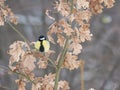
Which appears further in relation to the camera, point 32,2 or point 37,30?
point 32,2

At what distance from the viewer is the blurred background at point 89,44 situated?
341 centimetres

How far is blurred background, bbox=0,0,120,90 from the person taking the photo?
3.41 meters

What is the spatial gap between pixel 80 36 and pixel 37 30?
2.25 meters

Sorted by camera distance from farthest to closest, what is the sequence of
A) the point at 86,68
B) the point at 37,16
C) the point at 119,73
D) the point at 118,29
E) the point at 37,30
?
the point at 118,29 → the point at 37,16 → the point at 86,68 → the point at 119,73 → the point at 37,30

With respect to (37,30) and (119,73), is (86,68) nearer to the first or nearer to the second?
(119,73)

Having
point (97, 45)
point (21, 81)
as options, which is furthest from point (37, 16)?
point (21, 81)

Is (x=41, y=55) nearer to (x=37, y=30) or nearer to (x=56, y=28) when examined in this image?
(x=56, y=28)

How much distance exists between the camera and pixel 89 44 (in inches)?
173

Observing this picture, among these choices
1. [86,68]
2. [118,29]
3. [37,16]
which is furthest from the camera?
[118,29]

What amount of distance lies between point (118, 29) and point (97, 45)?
26.2 inches

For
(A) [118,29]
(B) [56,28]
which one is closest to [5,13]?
(B) [56,28]

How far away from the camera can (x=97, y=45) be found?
15.6ft

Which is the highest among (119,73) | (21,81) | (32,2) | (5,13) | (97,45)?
(32,2)

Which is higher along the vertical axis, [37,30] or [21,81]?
[37,30]
